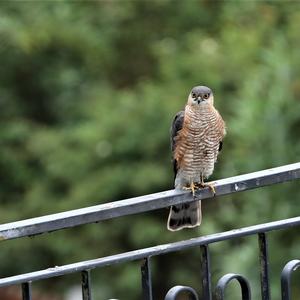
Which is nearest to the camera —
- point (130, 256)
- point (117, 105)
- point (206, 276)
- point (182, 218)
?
point (130, 256)

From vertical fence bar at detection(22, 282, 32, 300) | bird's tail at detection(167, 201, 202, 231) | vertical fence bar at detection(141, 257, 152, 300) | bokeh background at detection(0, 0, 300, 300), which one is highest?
bokeh background at detection(0, 0, 300, 300)

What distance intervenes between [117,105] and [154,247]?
667 centimetres

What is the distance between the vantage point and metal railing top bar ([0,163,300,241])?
7.18 feet

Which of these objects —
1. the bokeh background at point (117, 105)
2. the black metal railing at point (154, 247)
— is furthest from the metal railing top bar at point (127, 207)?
the bokeh background at point (117, 105)

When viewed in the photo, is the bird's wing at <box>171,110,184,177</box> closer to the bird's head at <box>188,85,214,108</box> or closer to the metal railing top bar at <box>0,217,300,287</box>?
the bird's head at <box>188,85,214,108</box>

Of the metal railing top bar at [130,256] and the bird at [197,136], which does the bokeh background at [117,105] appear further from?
the metal railing top bar at [130,256]

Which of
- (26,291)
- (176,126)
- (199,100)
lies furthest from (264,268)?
(176,126)

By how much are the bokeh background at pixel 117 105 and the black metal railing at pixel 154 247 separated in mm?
4063

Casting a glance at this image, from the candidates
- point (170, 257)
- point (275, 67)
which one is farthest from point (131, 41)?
point (275, 67)

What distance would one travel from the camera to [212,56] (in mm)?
9250

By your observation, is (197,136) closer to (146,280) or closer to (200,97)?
(200,97)

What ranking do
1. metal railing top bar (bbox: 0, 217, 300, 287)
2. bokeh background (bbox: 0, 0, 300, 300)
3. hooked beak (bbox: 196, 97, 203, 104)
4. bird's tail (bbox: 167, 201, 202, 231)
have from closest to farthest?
metal railing top bar (bbox: 0, 217, 300, 287) → bird's tail (bbox: 167, 201, 202, 231) → hooked beak (bbox: 196, 97, 203, 104) → bokeh background (bbox: 0, 0, 300, 300)

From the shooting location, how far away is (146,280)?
2.31m

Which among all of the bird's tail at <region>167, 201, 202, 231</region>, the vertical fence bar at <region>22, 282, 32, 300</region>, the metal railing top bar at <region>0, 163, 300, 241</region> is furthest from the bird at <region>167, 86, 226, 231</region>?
the vertical fence bar at <region>22, 282, 32, 300</region>
